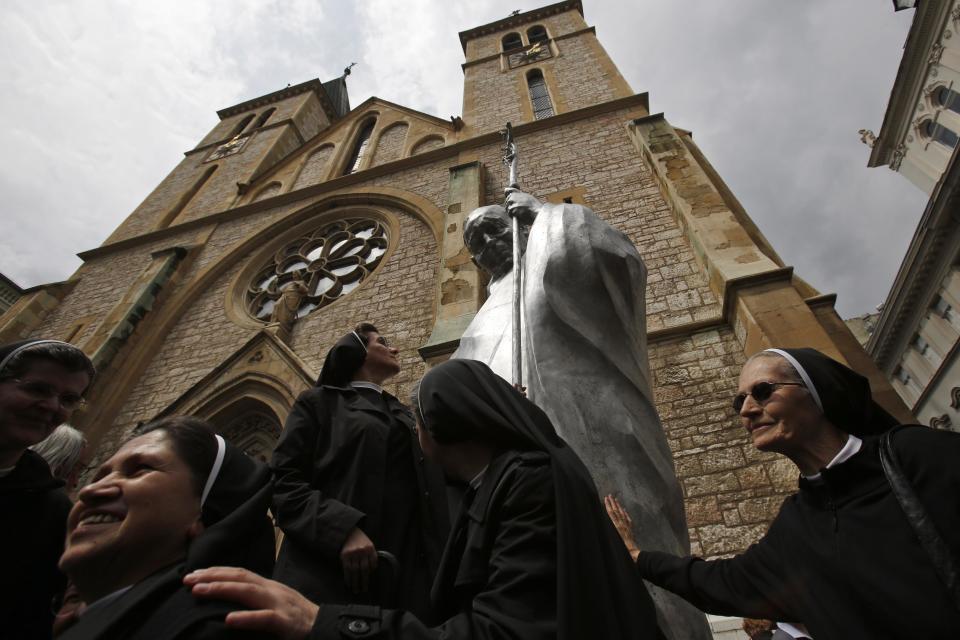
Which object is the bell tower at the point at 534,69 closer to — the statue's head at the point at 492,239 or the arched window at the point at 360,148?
the arched window at the point at 360,148

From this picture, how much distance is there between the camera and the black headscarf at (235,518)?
97 centimetres

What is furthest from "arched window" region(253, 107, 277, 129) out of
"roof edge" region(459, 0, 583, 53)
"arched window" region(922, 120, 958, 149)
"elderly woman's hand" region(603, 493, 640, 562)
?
"arched window" region(922, 120, 958, 149)

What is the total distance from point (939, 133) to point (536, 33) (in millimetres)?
14551

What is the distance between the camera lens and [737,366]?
4504 mm

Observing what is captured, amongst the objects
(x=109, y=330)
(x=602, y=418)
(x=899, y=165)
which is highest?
(x=899, y=165)

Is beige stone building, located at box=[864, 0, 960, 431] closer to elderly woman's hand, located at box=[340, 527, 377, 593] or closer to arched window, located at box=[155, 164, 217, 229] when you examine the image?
elderly woman's hand, located at box=[340, 527, 377, 593]

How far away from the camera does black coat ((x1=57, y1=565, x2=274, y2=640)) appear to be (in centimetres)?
72

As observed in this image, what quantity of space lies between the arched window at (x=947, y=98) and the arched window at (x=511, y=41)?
1416cm

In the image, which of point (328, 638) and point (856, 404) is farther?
point (856, 404)

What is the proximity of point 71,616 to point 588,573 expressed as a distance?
1.24 metres

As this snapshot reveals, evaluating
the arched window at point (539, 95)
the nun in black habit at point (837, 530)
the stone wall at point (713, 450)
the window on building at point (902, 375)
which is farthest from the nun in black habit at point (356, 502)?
the window on building at point (902, 375)

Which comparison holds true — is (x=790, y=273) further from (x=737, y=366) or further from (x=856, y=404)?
(x=856, y=404)

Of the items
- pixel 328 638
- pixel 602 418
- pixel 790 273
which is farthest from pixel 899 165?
pixel 328 638

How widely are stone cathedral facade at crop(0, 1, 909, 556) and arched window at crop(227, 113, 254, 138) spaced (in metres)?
4.98
